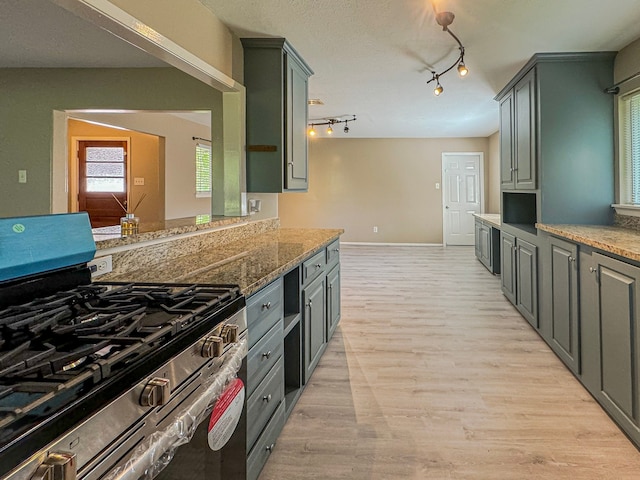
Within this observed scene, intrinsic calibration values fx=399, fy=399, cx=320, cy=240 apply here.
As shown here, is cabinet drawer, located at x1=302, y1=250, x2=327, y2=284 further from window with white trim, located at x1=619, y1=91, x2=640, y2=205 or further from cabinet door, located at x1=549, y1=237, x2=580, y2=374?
window with white trim, located at x1=619, y1=91, x2=640, y2=205

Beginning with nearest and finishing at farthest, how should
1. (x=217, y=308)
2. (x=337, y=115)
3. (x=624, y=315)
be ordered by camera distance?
(x=217, y=308)
(x=624, y=315)
(x=337, y=115)

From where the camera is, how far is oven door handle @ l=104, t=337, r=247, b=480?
717 mm

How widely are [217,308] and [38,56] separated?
149 inches

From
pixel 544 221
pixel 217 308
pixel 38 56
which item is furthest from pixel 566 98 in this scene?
pixel 38 56

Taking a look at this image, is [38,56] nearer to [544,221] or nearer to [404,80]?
[404,80]

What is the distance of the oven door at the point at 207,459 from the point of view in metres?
0.87

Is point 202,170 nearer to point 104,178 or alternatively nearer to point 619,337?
point 104,178

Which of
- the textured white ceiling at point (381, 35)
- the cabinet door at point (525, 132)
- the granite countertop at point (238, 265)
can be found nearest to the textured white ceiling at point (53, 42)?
the textured white ceiling at point (381, 35)

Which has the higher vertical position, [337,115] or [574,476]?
[337,115]

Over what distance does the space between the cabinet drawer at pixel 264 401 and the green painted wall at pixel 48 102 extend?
2.41 meters

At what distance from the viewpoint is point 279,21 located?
2.69 meters

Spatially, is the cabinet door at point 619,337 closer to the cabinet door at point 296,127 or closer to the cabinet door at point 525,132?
the cabinet door at point 525,132

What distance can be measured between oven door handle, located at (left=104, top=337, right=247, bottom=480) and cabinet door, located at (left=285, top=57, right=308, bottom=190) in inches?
88.8

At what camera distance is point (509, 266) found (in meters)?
4.18
